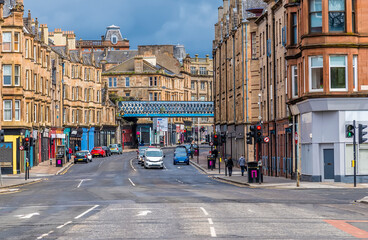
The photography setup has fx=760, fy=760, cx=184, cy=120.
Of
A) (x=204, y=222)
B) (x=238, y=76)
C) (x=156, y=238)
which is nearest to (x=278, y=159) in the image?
(x=238, y=76)

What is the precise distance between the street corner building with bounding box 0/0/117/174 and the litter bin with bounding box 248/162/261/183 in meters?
26.9

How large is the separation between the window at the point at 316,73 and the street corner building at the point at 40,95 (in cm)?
2799

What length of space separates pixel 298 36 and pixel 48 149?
168 feet

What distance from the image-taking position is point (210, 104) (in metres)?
160

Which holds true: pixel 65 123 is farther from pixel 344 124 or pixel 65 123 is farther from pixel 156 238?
pixel 156 238

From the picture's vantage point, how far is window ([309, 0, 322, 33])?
45766mm

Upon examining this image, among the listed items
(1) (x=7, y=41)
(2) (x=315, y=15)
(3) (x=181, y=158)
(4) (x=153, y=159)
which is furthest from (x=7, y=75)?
(2) (x=315, y=15)

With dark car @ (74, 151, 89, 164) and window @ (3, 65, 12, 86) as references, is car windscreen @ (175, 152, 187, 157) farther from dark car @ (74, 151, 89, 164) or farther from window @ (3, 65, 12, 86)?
window @ (3, 65, 12, 86)

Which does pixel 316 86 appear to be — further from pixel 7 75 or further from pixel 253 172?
pixel 7 75

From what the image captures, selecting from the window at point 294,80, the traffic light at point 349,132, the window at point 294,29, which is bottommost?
the traffic light at point 349,132

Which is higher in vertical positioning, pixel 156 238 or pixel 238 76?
pixel 238 76

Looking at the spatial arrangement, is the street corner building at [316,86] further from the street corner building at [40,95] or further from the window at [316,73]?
the street corner building at [40,95]

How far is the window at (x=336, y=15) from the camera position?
45.4m

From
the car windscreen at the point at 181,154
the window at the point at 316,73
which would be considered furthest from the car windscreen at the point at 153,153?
the window at the point at 316,73
